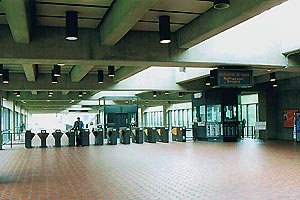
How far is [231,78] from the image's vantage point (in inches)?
522

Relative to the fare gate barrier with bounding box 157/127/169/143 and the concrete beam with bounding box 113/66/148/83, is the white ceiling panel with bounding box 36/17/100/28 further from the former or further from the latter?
the fare gate barrier with bounding box 157/127/169/143

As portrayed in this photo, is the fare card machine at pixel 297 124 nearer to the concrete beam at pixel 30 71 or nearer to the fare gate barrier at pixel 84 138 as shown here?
the fare gate barrier at pixel 84 138

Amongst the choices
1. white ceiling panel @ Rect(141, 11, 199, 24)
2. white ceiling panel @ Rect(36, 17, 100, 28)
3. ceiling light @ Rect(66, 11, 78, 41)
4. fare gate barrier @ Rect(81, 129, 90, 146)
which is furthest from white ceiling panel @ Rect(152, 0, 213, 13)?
fare gate barrier @ Rect(81, 129, 90, 146)

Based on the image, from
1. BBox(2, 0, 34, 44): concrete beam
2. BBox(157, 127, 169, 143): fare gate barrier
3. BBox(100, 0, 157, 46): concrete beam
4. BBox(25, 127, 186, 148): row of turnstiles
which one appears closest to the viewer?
BBox(2, 0, 34, 44): concrete beam

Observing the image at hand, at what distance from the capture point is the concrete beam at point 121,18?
7.07 metres

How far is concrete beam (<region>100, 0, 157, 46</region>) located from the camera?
707cm

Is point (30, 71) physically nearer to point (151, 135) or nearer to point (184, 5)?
point (184, 5)

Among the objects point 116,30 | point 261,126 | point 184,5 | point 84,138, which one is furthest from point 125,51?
point 261,126

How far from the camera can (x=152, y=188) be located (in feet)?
26.2

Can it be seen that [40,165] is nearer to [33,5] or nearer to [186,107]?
[33,5]

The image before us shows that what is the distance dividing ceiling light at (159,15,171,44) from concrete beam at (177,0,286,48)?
2.77ft

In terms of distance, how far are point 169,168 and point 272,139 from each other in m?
14.2

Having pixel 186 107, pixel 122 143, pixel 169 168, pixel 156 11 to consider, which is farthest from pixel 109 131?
pixel 186 107

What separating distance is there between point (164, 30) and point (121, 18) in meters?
1.76
